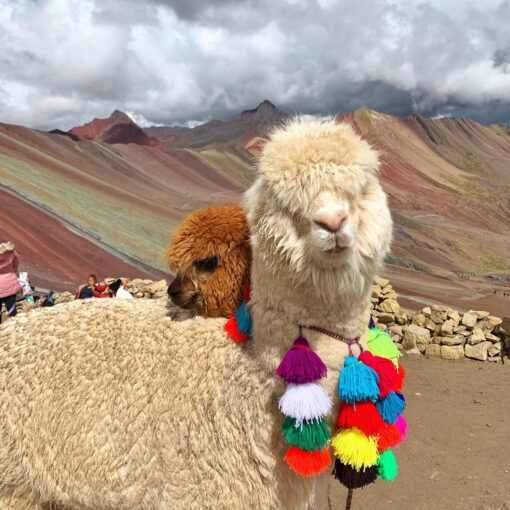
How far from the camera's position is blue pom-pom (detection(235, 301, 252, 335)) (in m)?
1.46

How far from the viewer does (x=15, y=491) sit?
66.0 inches

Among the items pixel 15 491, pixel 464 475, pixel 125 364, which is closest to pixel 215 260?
pixel 125 364

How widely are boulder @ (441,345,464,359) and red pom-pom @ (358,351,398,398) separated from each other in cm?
666

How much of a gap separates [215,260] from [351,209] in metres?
0.55

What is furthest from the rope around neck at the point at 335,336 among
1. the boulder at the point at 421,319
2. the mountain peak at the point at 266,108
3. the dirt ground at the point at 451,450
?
the mountain peak at the point at 266,108

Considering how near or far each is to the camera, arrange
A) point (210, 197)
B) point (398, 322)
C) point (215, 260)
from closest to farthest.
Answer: point (215, 260) < point (398, 322) < point (210, 197)

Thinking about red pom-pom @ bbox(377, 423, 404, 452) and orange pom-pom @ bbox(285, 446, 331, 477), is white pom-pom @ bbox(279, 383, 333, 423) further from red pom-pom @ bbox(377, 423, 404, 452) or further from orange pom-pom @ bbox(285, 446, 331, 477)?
red pom-pom @ bbox(377, 423, 404, 452)

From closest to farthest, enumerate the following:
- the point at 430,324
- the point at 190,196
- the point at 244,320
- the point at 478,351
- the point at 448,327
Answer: the point at 244,320
the point at 478,351
the point at 448,327
the point at 430,324
the point at 190,196

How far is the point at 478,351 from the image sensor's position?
7.14 metres

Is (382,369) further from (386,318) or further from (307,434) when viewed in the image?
(386,318)

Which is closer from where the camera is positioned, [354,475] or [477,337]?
[354,475]

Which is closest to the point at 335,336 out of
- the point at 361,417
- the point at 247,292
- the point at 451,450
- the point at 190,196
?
the point at 361,417

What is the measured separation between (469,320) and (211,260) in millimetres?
7378

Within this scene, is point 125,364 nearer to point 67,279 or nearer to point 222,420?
point 222,420
